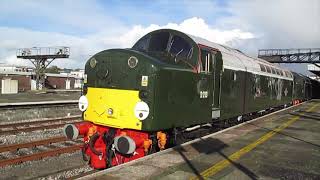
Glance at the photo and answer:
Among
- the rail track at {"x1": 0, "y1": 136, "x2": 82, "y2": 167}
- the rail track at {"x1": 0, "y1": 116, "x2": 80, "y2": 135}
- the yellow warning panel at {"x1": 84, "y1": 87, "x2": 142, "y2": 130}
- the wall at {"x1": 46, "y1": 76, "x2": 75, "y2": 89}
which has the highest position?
the wall at {"x1": 46, "y1": 76, "x2": 75, "y2": 89}

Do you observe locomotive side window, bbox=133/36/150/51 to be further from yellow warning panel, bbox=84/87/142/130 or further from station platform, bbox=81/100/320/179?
station platform, bbox=81/100/320/179

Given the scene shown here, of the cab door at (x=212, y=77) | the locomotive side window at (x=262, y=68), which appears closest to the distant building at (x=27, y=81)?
the locomotive side window at (x=262, y=68)

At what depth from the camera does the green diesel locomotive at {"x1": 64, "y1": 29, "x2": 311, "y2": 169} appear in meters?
8.22

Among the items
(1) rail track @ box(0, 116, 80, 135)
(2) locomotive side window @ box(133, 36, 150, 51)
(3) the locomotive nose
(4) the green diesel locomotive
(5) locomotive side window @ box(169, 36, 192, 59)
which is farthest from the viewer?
(1) rail track @ box(0, 116, 80, 135)

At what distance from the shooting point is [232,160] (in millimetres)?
8508

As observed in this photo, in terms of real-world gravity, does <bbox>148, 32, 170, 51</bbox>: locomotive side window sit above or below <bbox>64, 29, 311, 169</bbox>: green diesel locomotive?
above

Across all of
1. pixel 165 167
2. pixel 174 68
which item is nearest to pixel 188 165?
pixel 165 167

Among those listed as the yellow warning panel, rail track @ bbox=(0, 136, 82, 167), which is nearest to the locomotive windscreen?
the yellow warning panel

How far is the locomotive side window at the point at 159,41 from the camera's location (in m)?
9.95

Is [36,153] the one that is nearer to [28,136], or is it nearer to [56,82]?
[28,136]

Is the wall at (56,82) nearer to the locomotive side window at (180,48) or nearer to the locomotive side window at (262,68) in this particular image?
the locomotive side window at (262,68)

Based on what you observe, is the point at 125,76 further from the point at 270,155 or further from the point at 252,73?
the point at 252,73

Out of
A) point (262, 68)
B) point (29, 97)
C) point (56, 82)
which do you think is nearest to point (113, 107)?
point (262, 68)

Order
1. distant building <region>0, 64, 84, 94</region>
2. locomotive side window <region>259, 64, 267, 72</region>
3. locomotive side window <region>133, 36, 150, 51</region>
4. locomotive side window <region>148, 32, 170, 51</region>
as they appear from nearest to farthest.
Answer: locomotive side window <region>148, 32, 170, 51</region> < locomotive side window <region>133, 36, 150, 51</region> < locomotive side window <region>259, 64, 267, 72</region> < distant building <region>0, 64, 84, 94</region>
